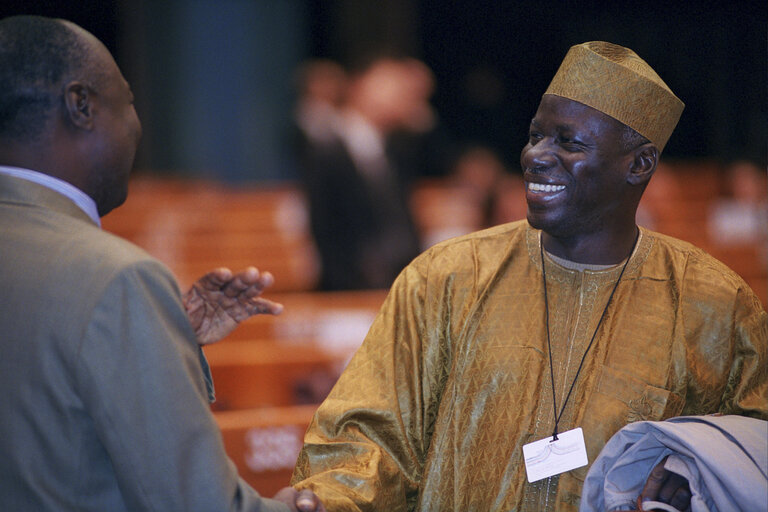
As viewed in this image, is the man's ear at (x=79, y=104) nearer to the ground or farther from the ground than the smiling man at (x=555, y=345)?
farther from the ground

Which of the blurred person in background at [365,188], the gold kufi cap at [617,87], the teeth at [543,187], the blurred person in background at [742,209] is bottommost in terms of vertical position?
the blurred person in background at [742,209]

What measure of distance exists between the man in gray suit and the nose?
→ 991 millimetres

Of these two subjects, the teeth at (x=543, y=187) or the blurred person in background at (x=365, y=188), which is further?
the blurred person in background at (x=365, y=188)

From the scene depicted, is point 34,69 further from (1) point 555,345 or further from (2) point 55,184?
(1) point 555,345

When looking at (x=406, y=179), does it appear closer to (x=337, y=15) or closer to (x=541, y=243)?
(x=541, y=243)

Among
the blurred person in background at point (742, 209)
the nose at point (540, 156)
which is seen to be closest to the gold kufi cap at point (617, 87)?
the nose at point (540, 156)

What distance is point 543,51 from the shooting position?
472 inches

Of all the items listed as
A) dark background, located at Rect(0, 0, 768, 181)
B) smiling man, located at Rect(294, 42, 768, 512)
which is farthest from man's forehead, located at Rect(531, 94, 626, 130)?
dark background, located at Rect(0, 0, 768, 181)

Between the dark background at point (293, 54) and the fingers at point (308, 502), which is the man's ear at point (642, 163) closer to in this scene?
the fingers at point (308, 502)

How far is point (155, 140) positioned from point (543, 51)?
530 centimetres

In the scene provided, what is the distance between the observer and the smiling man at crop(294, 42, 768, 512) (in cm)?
217

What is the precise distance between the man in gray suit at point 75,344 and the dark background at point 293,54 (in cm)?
915

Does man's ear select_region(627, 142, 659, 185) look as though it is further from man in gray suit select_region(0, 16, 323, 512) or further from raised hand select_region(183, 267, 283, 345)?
man in gray suit select_region(0, 16, 323, 512)

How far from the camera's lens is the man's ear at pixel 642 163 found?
7.60ft
